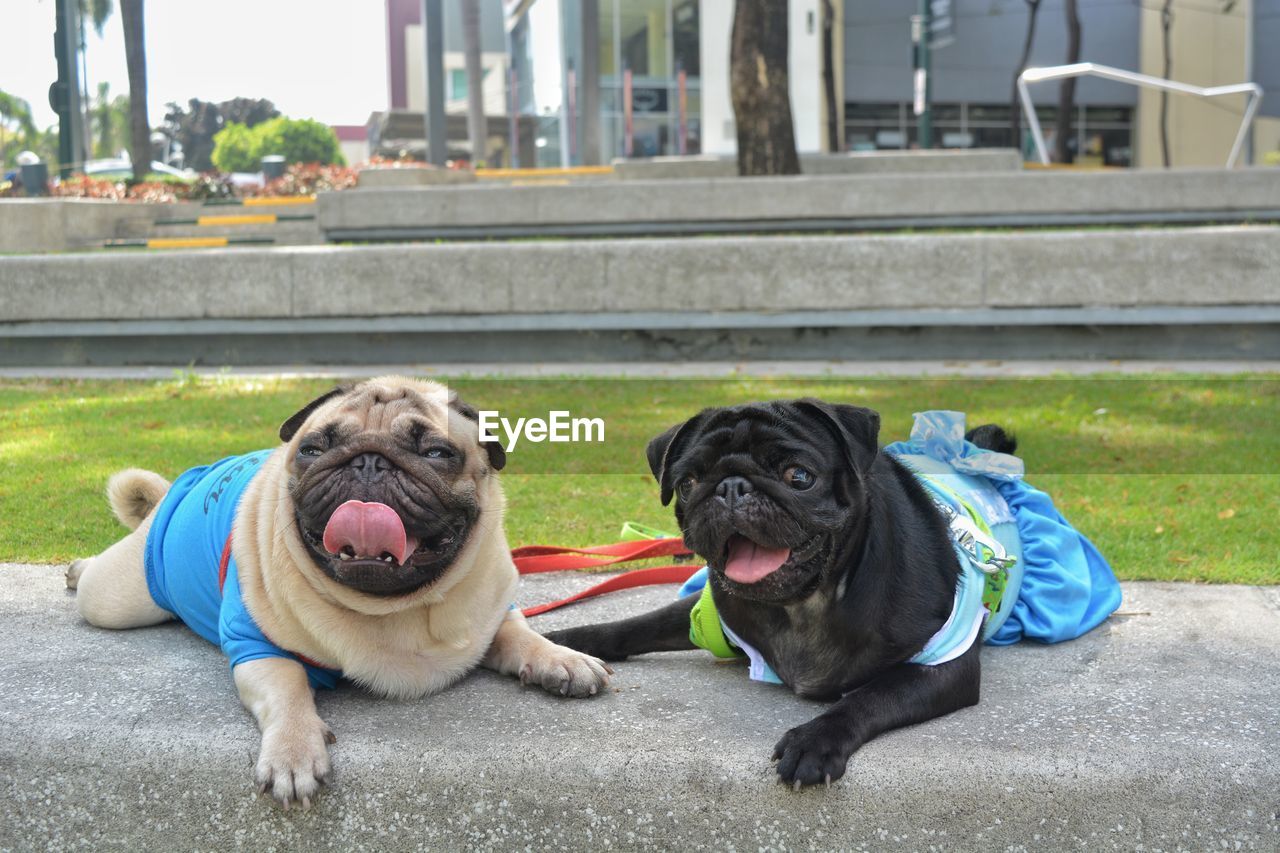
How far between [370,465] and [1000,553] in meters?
1.78

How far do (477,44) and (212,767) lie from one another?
30676mm

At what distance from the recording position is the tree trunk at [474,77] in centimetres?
3111

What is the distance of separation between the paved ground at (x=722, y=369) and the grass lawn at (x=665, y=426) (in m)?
0.38

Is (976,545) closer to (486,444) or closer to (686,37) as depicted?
(486,444)

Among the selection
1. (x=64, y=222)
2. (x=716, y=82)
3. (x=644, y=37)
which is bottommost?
(x=64, y=222)

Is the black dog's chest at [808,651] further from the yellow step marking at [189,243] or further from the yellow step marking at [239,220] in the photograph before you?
the yellow step marking at [239,220]

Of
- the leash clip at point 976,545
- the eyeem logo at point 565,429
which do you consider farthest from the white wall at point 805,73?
the leash clip at point 976,545

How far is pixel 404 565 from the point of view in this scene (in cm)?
304

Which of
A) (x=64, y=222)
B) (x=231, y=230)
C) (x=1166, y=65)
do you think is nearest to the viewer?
(x=64, y=222)

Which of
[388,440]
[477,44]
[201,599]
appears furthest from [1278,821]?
[477,44]

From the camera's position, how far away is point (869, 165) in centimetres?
1747

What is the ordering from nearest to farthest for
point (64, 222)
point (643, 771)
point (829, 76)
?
1. point (643, 771)
2. point (64, 222)
3. point (829, 76)

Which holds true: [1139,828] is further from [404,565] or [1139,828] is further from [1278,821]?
[404,565]

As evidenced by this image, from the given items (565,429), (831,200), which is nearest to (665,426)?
(565,429)
